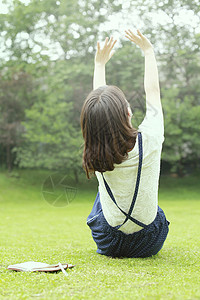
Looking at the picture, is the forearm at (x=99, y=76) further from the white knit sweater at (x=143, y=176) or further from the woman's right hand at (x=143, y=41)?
the white knit sweater at (x=143, y=176)

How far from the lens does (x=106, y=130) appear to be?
8.66 ft

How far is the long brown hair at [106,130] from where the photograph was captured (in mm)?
2623

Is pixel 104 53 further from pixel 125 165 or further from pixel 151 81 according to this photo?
pixel 125 165

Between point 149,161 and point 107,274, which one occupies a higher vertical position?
point 149,161

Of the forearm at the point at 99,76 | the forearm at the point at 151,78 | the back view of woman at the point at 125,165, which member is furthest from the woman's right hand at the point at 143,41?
the forearm at the point at 99,76

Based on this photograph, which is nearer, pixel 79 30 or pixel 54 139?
pixel 54 139

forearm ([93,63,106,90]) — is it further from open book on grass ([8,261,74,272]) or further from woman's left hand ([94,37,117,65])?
open book on grass ([8,261,74,272])

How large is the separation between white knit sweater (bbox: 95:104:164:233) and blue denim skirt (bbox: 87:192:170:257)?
0.14 metres

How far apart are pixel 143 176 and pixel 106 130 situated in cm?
46

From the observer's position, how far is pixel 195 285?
2.28m

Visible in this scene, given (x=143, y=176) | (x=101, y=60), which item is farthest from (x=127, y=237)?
(x=101, y=60)

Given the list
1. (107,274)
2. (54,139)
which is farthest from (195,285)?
(54,139)

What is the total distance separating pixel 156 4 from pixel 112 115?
1819 centimetres

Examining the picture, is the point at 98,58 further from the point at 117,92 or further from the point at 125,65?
the point at 125,65
